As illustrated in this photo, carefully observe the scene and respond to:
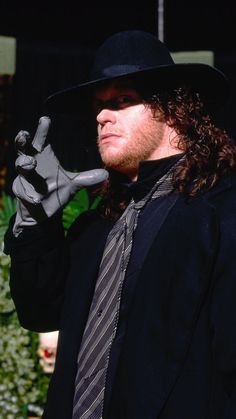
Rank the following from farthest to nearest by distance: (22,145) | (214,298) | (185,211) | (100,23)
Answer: (100,23)
(22,145)
(185,211)
(214,298)

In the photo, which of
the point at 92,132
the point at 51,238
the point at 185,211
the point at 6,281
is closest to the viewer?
the point at 185,211

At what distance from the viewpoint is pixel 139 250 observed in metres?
2.25

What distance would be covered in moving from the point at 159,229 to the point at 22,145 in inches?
20.8

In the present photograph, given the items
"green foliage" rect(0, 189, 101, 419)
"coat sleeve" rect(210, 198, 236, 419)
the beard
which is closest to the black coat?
"coat sleeve" rect(210, 198, 236, 419)

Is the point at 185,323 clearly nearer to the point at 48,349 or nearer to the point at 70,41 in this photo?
the point at 48,349

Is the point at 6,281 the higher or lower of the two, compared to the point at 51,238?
lower

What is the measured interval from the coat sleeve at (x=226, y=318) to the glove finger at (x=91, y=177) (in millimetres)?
571

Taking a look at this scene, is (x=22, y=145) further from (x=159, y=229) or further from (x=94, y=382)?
(x=94, y=382)

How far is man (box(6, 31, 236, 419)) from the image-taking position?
2029 mm

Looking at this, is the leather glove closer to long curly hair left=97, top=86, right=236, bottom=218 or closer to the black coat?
long curly hair left=97, top=86, right=236, bottom=218

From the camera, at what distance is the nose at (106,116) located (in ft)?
7.87

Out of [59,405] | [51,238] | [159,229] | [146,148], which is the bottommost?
[59,405]

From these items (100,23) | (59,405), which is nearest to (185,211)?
(59,405)

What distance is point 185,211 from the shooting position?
2.18 m
